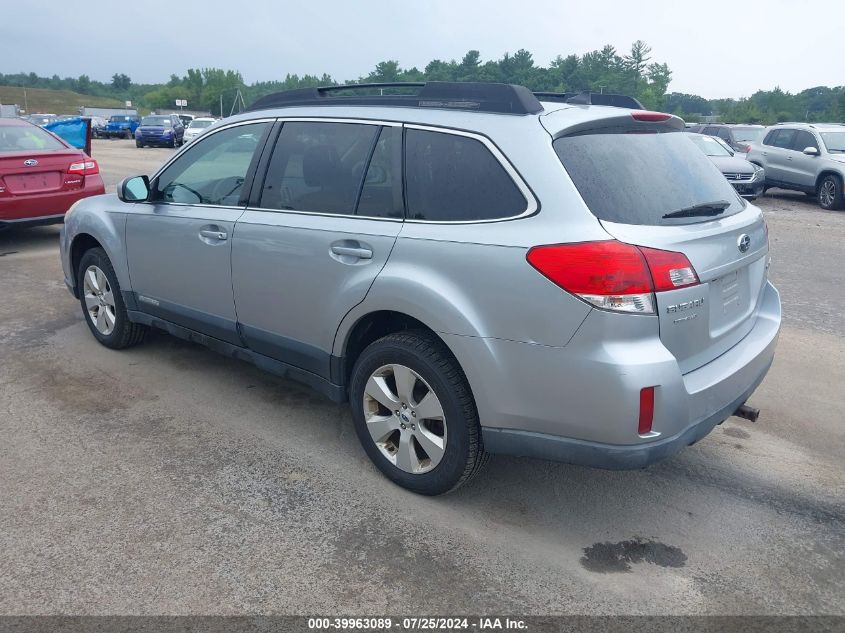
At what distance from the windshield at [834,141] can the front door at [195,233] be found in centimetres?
1532

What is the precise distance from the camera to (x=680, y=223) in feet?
10.00

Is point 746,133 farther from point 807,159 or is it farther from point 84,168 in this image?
point 84,168

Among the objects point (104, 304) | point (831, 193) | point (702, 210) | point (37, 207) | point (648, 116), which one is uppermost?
point (648, 116)

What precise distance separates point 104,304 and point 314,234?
8.31 feet

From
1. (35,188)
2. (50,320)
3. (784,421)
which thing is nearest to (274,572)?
(784,421)

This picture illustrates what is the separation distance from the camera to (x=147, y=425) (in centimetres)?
421

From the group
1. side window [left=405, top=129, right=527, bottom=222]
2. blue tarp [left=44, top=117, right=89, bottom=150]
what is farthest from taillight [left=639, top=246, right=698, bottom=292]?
blue tarp [left=44, top=117, right=89, bottom=150]

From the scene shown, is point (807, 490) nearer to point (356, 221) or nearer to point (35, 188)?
point (356, 221)

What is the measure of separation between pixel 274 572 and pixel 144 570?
0.51 metres

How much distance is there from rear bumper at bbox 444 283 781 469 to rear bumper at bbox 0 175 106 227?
735 centimetres

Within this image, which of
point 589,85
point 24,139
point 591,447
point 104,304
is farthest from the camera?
point 589,85

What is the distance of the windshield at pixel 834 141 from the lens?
15875mm

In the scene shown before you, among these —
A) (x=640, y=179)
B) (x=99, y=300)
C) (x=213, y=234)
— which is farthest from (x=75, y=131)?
(x=640, y=179)

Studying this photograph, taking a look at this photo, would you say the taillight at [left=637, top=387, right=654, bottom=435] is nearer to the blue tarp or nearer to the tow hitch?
the tow hitch
